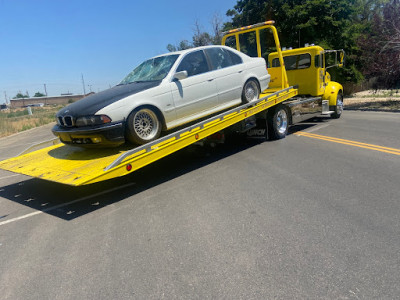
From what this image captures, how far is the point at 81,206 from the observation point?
529 centimetres

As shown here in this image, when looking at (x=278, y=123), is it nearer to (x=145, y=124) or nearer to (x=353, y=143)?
(x=353, y=143)

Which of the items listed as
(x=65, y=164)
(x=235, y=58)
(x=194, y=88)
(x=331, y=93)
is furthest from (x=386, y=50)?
(x=65, y=164)

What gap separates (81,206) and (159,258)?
2.38m

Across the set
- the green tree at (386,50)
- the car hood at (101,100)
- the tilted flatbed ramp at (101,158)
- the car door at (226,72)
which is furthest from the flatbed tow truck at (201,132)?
the green tree at (386,50)

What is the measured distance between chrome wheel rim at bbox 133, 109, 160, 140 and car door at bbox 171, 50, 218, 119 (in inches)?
22.1

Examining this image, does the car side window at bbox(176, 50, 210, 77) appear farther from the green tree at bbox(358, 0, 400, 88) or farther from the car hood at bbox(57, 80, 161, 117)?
the green tree at bbox(358, 0, 400, 88)

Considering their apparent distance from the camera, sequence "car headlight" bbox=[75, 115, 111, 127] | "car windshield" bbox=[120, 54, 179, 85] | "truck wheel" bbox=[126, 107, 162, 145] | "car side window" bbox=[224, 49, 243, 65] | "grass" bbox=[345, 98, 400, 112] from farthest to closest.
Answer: "grass" bbox=[345, 98, 400, 112]
"car side window" bbox=[224, 49, 243, 65]
"car windshield" bbox=[120, 54, 179, 85]
"truck wheel" bbox=[126, 107, 162, 145]
"car headlight" bbox=[75, 115, 111, 127]

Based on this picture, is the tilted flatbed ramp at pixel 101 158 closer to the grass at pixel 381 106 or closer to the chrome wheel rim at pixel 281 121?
the chrome wheel rim at pixel 281 121

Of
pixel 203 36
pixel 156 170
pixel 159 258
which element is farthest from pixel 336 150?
pixel 203 36

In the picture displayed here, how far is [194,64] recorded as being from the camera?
6590 millimetres

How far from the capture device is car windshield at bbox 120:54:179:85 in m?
6.27

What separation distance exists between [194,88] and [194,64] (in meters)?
0.55

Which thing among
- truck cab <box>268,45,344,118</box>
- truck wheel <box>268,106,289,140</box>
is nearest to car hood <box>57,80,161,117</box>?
truck wheel <box>268,106,289,140</box>

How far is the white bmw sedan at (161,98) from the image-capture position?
5.25 m
